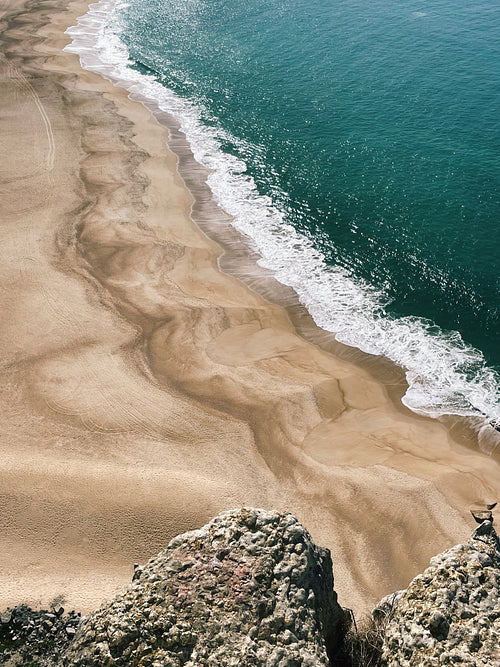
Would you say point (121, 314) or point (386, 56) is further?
point (386, 56)

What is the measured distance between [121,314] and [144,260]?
5.63 m

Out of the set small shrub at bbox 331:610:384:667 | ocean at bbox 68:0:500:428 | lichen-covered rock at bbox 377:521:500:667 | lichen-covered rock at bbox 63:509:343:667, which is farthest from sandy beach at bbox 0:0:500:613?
lichen-covered rock at bbox 377:521:500:667

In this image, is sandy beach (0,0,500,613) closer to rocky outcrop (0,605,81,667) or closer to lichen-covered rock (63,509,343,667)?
rocky outcrop (0,605,81,667)

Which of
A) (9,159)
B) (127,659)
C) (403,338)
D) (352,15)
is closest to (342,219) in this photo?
(403,338)

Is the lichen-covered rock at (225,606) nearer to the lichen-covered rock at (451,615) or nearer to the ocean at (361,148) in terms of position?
the lichen-covered rock at (451,615)

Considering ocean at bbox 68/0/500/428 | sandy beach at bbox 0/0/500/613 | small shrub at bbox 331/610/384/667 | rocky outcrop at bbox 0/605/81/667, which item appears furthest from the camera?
ocean at bbox 68/0/500/428

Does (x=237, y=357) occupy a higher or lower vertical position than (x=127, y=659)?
lower

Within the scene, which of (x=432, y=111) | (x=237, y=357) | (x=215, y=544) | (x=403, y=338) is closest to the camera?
(x=215, y=544)

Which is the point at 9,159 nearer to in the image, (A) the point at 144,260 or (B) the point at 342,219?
(A) the point at 144,260

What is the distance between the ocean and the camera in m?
30.0

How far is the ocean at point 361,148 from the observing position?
3003 centimetres

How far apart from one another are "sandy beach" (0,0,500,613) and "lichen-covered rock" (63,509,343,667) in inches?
203

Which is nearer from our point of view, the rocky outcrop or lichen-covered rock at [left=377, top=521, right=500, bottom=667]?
lichen-covered rock at [left=377, top=521, right=500, bottom=667]

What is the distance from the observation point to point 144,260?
110 ft
